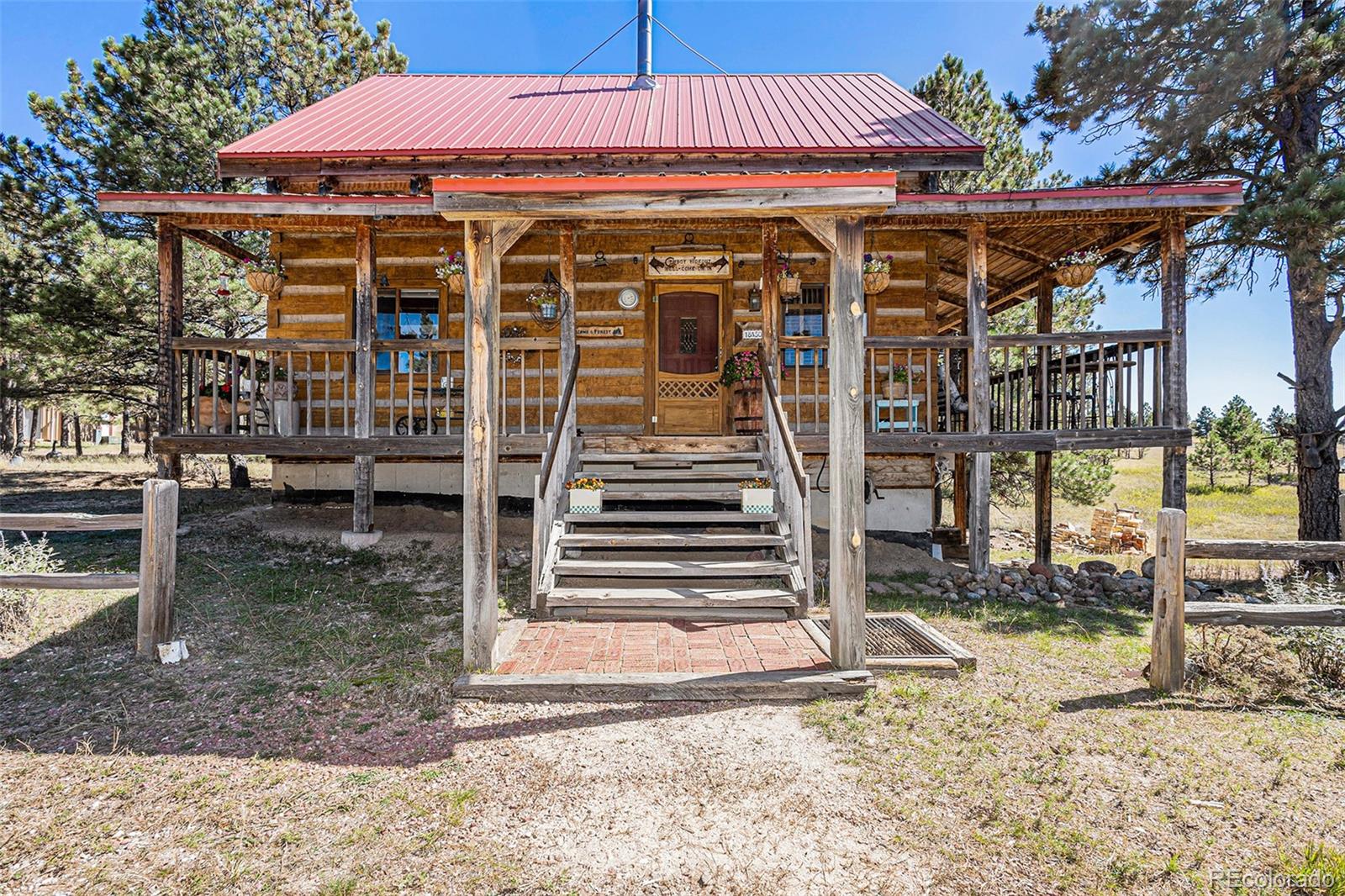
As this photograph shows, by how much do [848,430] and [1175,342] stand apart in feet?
20.4

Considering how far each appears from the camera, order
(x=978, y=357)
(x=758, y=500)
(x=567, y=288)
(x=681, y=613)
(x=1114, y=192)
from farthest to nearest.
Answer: (x=567, y=288) → (x=978, y=357) → (x=1114, y=192) → (x=758, y=500) → (x=681, y=613)

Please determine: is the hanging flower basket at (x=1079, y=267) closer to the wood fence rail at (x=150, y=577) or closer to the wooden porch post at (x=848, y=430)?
the wooden porch post at (x=848, y=430)

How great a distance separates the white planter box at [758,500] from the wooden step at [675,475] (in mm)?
610

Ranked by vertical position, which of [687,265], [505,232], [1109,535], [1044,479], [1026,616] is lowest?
[1109,535]

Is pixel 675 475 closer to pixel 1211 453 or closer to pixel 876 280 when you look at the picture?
pixel 876 280

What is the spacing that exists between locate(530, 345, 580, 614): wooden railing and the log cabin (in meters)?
0.04

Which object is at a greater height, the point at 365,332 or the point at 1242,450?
the point at 365,332

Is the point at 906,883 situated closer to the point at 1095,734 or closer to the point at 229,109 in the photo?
the point at 1095,734

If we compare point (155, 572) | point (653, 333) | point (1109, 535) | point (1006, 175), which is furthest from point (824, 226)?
point (1109, 535)

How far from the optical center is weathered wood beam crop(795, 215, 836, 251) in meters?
4.57

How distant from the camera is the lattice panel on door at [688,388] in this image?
33.5 ft

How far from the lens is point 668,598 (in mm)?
5875

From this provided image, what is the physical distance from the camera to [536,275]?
10250 mm

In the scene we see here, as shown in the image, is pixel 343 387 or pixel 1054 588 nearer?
pixel 1054 588
